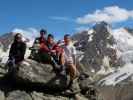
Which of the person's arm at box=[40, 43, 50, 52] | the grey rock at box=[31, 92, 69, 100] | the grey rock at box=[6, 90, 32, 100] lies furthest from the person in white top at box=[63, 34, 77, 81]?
the grey rock at box=[6, 90, 32, 100]

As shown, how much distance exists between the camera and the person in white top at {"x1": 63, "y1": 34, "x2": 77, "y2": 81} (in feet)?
112

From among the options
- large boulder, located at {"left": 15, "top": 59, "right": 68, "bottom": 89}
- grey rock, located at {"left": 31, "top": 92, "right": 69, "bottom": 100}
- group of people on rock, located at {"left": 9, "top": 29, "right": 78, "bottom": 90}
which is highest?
group of people on rock, located at {"left": 9, "top": 29, "right": 78, "bottom": 90}

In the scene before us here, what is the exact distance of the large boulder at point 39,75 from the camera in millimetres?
33281

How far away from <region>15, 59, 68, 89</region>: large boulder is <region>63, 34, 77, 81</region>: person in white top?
85 centimetres

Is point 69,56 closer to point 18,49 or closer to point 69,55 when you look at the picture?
point 69,55

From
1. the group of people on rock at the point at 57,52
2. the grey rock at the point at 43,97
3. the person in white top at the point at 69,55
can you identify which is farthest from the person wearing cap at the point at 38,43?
the grey rock at the point at 43,97

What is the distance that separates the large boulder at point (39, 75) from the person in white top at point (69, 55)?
33.3 inches

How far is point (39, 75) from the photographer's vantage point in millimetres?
34188

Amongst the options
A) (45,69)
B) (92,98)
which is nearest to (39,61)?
(45,69)

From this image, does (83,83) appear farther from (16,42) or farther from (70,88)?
(16,42)

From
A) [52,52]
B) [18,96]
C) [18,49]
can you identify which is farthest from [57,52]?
[18,96]

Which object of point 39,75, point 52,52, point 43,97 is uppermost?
point 52,52

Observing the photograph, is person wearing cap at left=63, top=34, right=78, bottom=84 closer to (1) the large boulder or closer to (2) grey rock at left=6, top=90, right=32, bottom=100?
(1) the large boulder

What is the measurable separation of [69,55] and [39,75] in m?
2.56
